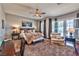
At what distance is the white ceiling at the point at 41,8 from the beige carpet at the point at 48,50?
22.3 inches

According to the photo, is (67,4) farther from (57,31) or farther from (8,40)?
(8,40)

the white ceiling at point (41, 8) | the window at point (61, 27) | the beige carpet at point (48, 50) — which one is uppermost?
the white ceiling at point (41, 8)

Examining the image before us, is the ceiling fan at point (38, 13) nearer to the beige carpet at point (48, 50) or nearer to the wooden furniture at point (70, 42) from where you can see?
the beige carpet at point (48, 50)

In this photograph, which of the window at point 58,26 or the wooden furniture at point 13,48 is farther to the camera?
the window at point 58,26

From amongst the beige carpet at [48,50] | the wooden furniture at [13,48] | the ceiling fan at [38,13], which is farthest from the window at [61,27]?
the wooden furniture at [13,48]

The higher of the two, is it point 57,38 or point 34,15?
point 34,15

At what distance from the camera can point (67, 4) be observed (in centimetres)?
208

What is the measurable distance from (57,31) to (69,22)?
0.90 ft

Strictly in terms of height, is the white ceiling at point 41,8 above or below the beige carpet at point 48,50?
above

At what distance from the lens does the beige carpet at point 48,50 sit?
2088 mm

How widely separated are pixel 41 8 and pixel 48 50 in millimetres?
788

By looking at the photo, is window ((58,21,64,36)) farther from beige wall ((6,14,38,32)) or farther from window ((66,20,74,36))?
beige wall ((6,14,38,32))

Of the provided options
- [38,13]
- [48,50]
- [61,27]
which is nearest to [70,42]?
[61,27]

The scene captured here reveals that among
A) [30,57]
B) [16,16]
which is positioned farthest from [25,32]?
[30,57]
